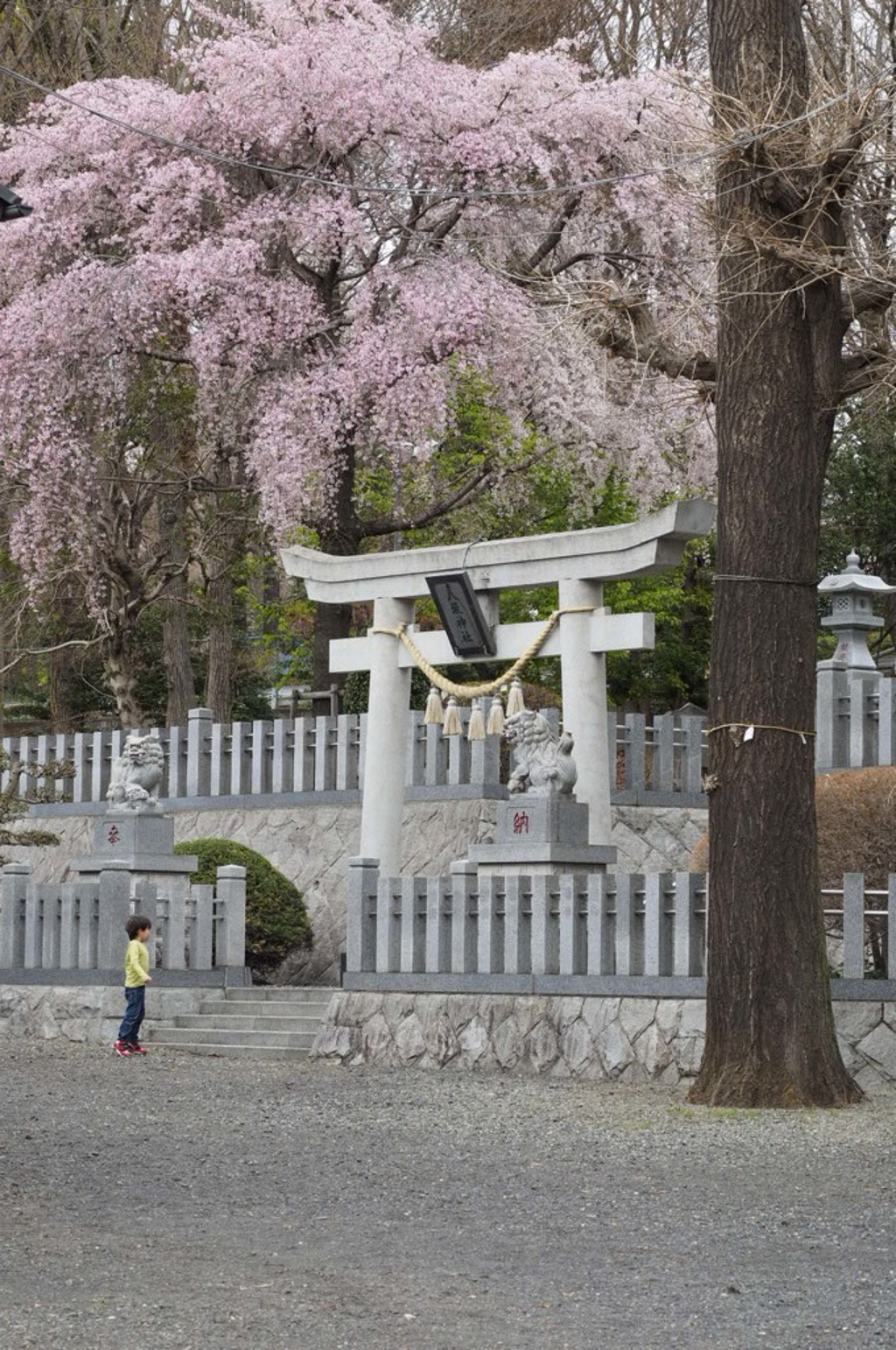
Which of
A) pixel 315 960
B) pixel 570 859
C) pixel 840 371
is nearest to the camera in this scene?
pixel 840 371

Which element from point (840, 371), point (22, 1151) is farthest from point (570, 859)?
point (22, 1151)

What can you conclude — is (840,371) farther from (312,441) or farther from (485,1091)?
(312,441)

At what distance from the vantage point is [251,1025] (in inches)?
683

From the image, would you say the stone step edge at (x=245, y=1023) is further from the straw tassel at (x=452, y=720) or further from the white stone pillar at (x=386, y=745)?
the straw tassel at (x=452, y=720)

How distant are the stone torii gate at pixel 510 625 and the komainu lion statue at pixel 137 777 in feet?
6.60

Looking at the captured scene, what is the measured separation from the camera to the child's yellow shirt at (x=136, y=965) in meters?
15.9

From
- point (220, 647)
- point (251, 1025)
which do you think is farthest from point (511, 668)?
point (220, 647)

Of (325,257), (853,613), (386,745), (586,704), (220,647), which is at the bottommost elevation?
(386,745)

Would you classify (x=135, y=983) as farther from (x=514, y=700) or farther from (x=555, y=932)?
(x=514, y=700)

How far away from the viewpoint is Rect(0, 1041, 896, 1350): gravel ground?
6.00 meters

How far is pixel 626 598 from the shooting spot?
2500 cm

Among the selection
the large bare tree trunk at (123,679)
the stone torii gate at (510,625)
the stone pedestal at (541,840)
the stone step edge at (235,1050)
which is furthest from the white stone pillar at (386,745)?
the large bare tree trunk at (123,679)

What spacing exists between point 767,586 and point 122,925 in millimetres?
8000

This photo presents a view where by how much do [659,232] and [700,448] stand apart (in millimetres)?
2841
